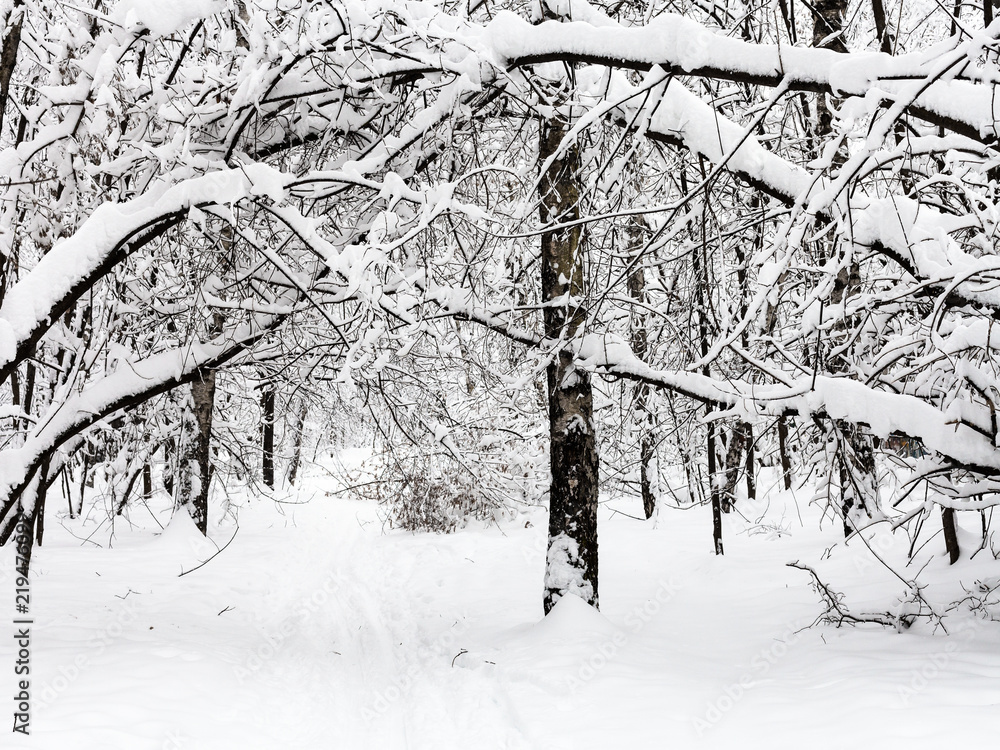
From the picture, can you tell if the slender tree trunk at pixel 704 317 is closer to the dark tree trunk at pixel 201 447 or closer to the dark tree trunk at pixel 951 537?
the dark tree trunk at pixel 951 537

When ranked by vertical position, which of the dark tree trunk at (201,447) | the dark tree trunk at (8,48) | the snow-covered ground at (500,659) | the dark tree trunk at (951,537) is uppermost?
the dark tree trunk at (8,48)

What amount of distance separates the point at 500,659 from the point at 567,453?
1.83 m

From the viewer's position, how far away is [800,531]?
35.8ft

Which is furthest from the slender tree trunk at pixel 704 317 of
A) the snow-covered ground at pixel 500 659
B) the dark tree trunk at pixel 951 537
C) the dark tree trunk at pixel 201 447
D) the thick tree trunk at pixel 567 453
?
the dark tree trunk at pixel 201 447

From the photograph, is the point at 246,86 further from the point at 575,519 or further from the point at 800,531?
the point at 800,531

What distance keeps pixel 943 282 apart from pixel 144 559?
9617mm

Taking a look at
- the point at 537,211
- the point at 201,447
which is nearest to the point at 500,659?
the point at 537,211

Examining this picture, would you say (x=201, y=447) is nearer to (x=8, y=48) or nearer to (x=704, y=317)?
(x=8, y=48)

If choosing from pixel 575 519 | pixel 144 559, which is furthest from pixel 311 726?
pixel 144 559

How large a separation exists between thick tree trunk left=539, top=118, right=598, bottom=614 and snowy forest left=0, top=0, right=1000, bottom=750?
0.03m

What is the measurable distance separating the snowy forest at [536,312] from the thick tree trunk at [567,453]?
3 cm

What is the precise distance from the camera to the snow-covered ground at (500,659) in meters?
3.89

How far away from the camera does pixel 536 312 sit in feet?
23.1

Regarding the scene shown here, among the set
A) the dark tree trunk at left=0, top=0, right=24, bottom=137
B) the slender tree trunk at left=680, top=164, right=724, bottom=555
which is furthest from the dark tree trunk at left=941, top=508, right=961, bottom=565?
the dark tree trunk at left=0, top=0, right=24, bottom=137
